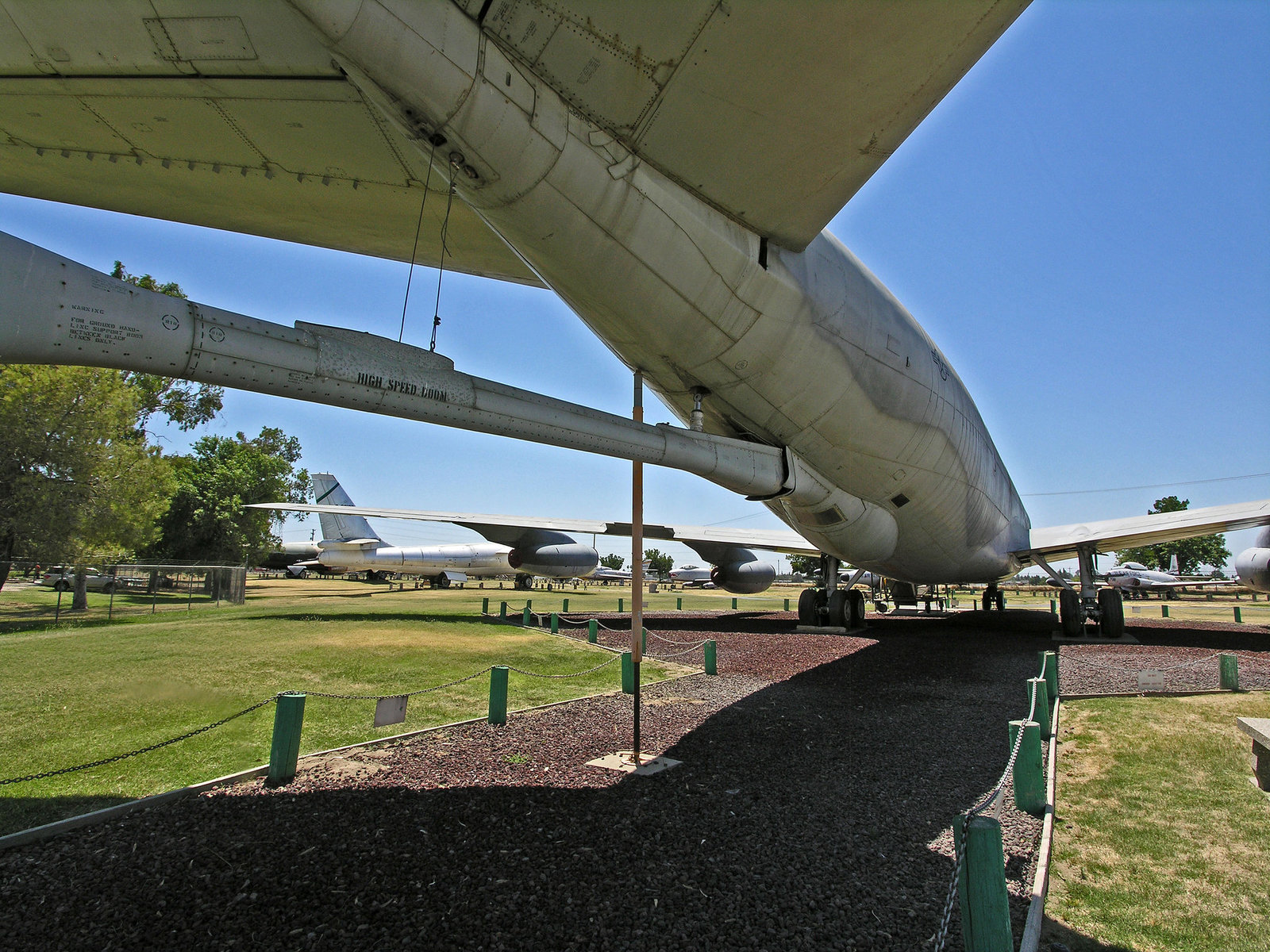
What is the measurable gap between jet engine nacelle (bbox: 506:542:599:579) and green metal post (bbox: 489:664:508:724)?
12646 mm

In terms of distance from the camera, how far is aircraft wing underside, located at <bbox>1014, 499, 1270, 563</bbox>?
43.4 ft

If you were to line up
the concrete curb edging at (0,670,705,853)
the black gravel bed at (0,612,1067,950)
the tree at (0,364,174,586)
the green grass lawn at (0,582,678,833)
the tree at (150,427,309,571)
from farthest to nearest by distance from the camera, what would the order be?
the tree at (150,427,309,571), the tree at (0,364,174,586), the green grass lawn at (0,582,678,833), the concrete curb edging at (0,670,705,853), the black gravel bed at (0,612,1067,950)

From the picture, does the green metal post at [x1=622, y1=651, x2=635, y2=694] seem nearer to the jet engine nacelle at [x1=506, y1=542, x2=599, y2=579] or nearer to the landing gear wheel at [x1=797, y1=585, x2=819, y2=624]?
the landing gear wheel at [x1=797, y1=585, x2=819, y2=624]

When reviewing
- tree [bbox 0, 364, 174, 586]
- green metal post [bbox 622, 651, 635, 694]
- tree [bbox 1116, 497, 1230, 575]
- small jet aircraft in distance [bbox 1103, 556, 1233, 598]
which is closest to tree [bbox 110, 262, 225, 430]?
tree [bbox 0, 364, 174, 586]

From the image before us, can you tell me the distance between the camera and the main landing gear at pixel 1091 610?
13.7 m

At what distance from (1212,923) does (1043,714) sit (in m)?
3.62

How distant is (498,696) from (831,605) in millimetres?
9503

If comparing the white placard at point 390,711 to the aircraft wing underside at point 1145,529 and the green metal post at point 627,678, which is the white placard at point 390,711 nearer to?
the green metal post at point 627,678

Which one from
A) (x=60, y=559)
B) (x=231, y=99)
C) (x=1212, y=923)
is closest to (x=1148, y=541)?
(x=1212, y=923)

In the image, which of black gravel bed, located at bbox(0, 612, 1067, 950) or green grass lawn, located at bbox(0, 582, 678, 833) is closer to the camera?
black gravel bed, located at bbox(0, 612, 1067, 950)

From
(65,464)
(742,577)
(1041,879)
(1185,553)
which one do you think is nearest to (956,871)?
(1041,879)

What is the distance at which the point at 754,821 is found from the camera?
4.18m

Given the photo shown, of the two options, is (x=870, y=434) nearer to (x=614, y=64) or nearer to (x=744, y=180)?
(x=744, y=180)

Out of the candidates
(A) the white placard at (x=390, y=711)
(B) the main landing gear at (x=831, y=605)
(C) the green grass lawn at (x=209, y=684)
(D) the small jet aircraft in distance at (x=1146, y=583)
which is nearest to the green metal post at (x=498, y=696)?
(C) the green grass lawn at (x=209, y=684)
